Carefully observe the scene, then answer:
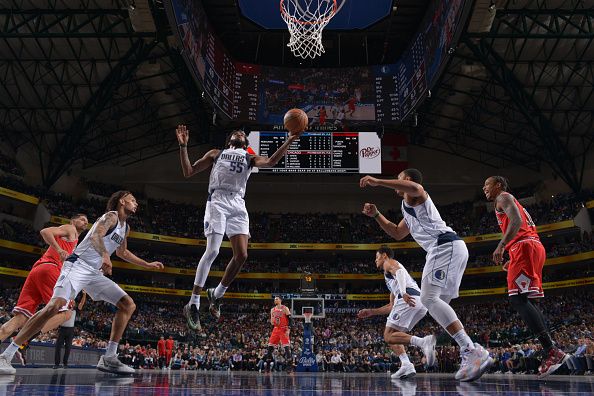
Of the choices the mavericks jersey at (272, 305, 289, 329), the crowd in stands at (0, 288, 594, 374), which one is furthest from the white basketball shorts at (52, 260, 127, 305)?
the crowd in stands at (0, 288, 594, 374)

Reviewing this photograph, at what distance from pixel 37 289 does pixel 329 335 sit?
2004 cm

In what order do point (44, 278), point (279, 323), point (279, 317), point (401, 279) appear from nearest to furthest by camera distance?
point (44, 278)
point (401, 279)
point (279, 317)
point (279, 323)

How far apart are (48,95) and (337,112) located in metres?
14.5

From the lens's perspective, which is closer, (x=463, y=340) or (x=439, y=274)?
(x=463, y=340)

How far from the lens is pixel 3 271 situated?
84.3ft

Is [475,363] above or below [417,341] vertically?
below

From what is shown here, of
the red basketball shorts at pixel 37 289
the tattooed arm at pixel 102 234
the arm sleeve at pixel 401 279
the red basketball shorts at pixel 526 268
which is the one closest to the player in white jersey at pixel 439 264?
the red basketball shorts at pixel 526 268

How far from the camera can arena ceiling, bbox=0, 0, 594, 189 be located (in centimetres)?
1878

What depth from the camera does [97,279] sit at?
19.3ft

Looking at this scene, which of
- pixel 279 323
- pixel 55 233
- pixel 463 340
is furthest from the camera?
pixel 279 323

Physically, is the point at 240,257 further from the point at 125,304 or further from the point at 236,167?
the point at 125,304

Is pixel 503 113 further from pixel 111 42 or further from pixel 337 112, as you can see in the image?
pixel 111 42

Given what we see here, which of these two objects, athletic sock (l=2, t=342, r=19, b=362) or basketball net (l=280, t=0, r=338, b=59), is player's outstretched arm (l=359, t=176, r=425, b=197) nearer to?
athletic sock (l=2, t=342, r=19, b=362)

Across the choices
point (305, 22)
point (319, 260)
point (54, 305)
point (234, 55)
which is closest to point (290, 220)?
point (319, 260)
